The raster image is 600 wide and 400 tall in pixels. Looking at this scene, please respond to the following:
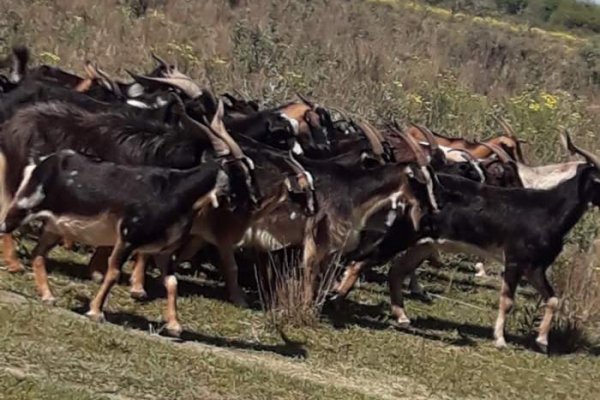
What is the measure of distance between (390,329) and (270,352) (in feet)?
6.41

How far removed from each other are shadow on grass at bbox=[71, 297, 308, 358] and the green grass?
0.02m

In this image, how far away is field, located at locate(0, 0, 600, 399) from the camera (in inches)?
334

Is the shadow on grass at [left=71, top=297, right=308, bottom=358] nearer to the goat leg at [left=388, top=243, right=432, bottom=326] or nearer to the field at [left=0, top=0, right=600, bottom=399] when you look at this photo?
the field at [left=0, top=0, right=600, bottom=399]

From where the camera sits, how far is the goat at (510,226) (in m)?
11.8

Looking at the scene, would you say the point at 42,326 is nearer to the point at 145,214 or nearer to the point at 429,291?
the point at 145,214

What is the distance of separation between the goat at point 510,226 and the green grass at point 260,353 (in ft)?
1.54

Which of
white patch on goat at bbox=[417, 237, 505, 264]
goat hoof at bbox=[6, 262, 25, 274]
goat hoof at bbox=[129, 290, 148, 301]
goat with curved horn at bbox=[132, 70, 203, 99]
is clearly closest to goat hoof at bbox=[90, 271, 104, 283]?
goat hoof at bbox=[129, 290, 148, 301]

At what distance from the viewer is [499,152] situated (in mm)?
14500

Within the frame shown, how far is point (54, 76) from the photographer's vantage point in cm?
1368

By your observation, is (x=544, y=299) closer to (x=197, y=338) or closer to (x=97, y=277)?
(x=197, y=338)

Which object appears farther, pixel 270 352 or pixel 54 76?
pixel 54 76

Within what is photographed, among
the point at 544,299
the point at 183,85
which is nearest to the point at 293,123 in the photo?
the point at 183,85

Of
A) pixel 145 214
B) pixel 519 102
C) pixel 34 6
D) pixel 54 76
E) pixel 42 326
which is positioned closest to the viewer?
pixel 42 326

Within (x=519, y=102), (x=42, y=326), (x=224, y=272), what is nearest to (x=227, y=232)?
(x=224, y=272)
